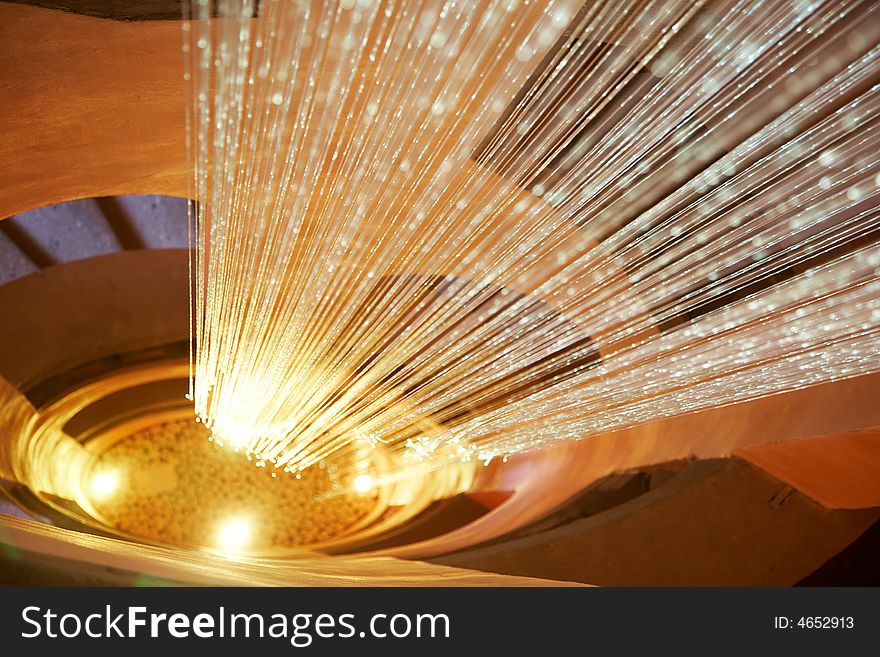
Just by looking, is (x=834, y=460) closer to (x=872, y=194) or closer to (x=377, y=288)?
(x=872, y=194)

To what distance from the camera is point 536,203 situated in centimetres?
351

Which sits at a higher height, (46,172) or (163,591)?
(46,172)

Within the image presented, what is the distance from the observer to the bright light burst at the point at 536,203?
99.2 inches

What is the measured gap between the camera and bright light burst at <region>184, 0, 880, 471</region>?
252 centimetres

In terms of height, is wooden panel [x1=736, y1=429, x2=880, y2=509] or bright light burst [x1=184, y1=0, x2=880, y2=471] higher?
bright light burst [x1=184, y1=0, x2=880, y2=471]

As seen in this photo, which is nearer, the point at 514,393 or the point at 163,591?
the point at 163,591

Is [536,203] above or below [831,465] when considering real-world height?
above

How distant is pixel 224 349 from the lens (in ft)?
15.3

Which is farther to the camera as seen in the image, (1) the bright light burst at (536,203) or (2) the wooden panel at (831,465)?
(2) the wooden panel at (831,465)

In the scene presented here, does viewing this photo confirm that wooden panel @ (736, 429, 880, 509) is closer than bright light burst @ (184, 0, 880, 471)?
No

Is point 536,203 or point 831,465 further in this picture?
point 536,203

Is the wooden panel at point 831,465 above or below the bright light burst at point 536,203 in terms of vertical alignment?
below

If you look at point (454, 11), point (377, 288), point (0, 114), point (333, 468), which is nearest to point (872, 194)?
point (454, 11)

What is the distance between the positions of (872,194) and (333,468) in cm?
488
